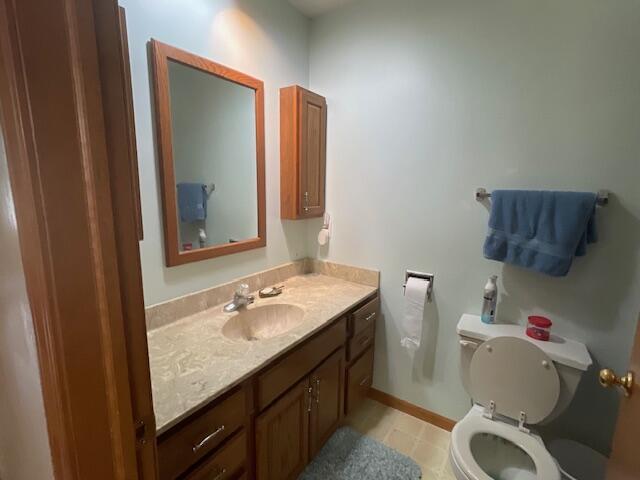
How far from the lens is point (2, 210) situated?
56cm

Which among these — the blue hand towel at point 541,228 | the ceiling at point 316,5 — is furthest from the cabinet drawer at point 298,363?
the ceiling at point 316,5

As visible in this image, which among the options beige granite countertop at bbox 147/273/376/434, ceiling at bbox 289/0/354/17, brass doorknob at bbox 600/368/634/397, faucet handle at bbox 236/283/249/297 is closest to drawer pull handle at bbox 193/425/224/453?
beige granite countertop at bbox 147/273/376/434

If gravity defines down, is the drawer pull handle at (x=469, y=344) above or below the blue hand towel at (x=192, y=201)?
below

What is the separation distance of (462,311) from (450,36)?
143 cm

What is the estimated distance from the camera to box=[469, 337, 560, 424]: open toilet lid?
4.27 ft

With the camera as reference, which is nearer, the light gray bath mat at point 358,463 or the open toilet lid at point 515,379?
the open toilet lid at point 515,379

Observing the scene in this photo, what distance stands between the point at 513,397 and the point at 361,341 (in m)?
0.77

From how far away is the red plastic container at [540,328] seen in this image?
140 centimetres

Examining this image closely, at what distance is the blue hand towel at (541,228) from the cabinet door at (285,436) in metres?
1.11

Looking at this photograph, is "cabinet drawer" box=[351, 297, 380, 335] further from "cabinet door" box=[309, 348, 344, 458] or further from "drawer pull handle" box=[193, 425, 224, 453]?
"drawer pull handle" box=[193, 425, 224, 453]

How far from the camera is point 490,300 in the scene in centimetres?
154

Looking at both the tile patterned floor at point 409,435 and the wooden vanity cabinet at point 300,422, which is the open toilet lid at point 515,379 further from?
the wooden vanity cabinet at point 300,422

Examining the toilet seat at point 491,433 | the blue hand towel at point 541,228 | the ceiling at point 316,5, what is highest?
the ceiling at point 316,5

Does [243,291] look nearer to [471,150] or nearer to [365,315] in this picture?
[365,315]
